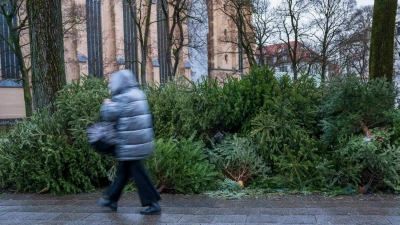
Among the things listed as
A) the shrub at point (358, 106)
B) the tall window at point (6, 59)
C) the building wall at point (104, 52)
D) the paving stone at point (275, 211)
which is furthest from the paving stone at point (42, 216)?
the tall window at point (6, 59)

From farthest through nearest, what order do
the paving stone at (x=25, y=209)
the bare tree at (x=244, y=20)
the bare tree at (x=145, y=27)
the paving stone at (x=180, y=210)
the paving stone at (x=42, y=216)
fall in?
the bare tree at (x=244, y=20)
the bare tree at (x=145, y=27)
the paving stone at (x=25, y=209)
the paving stone at (x=180, y=210)
the paving stone at (x=42, y=216)

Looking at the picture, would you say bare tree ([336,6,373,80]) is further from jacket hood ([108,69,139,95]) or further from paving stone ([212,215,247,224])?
jacket hood ([108,69,139,95])

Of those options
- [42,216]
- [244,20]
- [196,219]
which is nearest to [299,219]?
[196,219]

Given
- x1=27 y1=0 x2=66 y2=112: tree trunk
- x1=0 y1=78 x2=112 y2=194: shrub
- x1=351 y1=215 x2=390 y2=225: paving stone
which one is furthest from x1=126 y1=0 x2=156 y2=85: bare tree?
x1=351 y1=215 x2=390 y2=225: paving stone

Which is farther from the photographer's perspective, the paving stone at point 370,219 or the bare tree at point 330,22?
the bare tree at point 330,22

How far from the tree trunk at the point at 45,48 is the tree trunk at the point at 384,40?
6548 millimetres

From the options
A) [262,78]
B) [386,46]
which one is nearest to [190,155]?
[262,78]

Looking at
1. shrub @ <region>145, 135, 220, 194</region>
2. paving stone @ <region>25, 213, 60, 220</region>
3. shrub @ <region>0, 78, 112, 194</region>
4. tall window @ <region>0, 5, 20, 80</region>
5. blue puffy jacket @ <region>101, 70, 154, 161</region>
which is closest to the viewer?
blue puffy jacket @ <region>101, 70, 154, 161</region>

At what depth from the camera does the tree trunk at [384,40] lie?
977 centimetres

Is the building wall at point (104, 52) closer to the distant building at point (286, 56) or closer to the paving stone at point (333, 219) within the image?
the distant building at point (286, 56)

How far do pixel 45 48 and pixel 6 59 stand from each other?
35920 mm

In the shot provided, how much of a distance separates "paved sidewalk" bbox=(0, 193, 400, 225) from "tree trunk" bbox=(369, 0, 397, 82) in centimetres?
411

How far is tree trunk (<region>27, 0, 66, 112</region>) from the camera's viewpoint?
8.62 m

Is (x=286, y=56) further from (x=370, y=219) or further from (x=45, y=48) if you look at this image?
(x=370, y=219)
